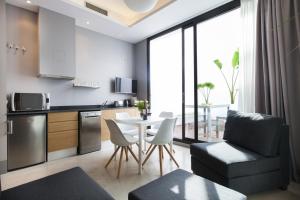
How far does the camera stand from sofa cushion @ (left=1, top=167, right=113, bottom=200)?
112 cm

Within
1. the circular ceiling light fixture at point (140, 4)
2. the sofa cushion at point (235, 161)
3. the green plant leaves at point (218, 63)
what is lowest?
the sofa cushion at point (235, 161)

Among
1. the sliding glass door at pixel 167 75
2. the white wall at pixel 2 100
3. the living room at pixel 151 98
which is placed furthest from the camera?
the sliding glass door at pixel 167 75

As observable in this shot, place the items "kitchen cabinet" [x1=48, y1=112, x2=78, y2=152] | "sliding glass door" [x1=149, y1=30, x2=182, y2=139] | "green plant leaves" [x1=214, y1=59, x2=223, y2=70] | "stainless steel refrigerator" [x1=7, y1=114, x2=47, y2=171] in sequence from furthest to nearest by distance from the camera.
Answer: "sliding glass door" [x1=149, y1=30, x2=182, y2=139], "green plant leaves" [x1=214, y1=59, x2=223, y2=70], "kitchen cabinet" [x1=48, y1=112, x2=78, y2=152], "stainless steel refrigerator" [x1=7, y1=114, x2=47, y2=171]

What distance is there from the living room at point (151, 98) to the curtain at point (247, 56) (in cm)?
2

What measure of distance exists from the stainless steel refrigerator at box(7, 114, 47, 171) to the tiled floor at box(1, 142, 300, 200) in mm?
141

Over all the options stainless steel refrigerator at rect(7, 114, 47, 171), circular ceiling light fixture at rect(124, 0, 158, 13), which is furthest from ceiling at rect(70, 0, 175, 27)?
stainless steel refrigerator at rect(7, 114, 47, 171)

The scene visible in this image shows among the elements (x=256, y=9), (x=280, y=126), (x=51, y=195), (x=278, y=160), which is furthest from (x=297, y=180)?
(x=51, y=195)

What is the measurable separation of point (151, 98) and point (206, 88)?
1.67m

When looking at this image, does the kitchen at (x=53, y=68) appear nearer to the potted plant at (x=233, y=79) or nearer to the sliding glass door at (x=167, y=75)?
the sliding glass door at (x=167, y=75)

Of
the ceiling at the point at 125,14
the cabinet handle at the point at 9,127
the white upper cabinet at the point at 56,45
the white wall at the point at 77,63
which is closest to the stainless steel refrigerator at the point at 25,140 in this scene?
the cabinet handle at the point at 9,127

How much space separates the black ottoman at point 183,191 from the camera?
3.76 ft

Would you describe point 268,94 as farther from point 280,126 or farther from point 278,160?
point 278,160

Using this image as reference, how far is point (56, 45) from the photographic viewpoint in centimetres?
332

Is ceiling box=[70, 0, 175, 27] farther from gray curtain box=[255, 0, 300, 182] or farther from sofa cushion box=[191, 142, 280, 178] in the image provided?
sofa cushion box=[191, 142, 280, 178]
